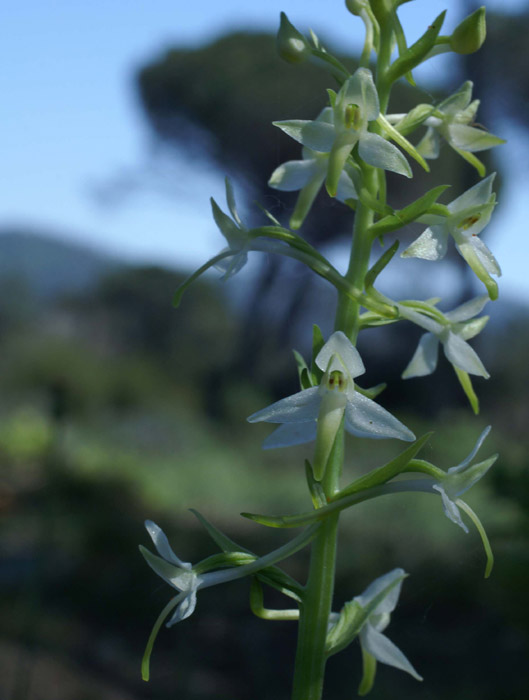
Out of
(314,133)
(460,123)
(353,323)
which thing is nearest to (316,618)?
(353,323)

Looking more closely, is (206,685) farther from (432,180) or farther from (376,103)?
(432,180)

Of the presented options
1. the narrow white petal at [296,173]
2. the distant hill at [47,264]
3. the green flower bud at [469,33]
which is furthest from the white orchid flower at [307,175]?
the distant hill at [47,264]

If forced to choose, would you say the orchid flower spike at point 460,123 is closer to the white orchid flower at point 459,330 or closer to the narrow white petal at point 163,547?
the white orchid flower at point 459,330

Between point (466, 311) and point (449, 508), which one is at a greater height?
point (466, 311)

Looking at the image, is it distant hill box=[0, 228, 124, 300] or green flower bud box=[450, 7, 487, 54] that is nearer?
green flower bud box=[450, 7, 487, 54]

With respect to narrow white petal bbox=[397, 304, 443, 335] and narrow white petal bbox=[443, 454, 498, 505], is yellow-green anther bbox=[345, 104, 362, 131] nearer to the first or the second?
narrow white petal bbox=[397, 304, 443, 335]

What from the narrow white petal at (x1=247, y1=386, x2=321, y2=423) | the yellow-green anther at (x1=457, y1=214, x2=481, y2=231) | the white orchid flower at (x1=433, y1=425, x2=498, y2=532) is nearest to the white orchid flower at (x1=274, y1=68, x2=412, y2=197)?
the yellow-green anther at (x1=457, y1=214, x2=481, y2=231)

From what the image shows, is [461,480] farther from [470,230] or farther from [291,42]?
[291,42]
